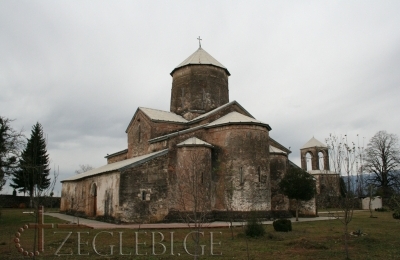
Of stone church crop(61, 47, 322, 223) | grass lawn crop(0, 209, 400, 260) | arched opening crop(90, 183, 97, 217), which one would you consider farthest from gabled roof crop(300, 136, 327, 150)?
grass lawn crop(0, 209, 400, 260)

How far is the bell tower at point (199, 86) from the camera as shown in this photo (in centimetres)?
2547

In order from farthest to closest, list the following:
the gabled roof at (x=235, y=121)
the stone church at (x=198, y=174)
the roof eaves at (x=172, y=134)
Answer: the roof eaves at (x=172, y=134) < the gabled roof at (x=235, y=121) < the stone church at (x=198, y=174)

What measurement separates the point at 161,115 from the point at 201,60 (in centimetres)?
544

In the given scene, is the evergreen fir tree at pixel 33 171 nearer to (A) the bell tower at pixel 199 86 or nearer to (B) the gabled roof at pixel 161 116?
(B) the gabled roof at pixel 161 116

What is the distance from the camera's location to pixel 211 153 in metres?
20.2

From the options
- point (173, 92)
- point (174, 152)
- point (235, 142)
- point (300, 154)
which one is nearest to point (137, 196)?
point (174, 152)

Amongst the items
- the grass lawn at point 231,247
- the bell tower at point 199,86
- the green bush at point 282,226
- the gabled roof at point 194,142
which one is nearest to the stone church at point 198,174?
the gabled roof at point 194,142

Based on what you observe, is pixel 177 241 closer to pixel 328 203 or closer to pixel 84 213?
pixel 84 213

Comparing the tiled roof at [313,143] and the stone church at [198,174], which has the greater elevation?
the tiled roof at [313,143]

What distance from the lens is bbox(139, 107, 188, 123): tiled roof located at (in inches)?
964

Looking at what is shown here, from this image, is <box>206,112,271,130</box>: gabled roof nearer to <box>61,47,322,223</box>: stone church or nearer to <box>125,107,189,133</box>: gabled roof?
<box>61,47,322,223</box>: stone church

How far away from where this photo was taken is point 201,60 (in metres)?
26.2

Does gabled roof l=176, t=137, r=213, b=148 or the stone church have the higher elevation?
gabled roof l=176, t=137, r=213, b=148


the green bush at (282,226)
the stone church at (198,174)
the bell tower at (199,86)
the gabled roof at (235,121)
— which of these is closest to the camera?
the green bush at (282,226)
